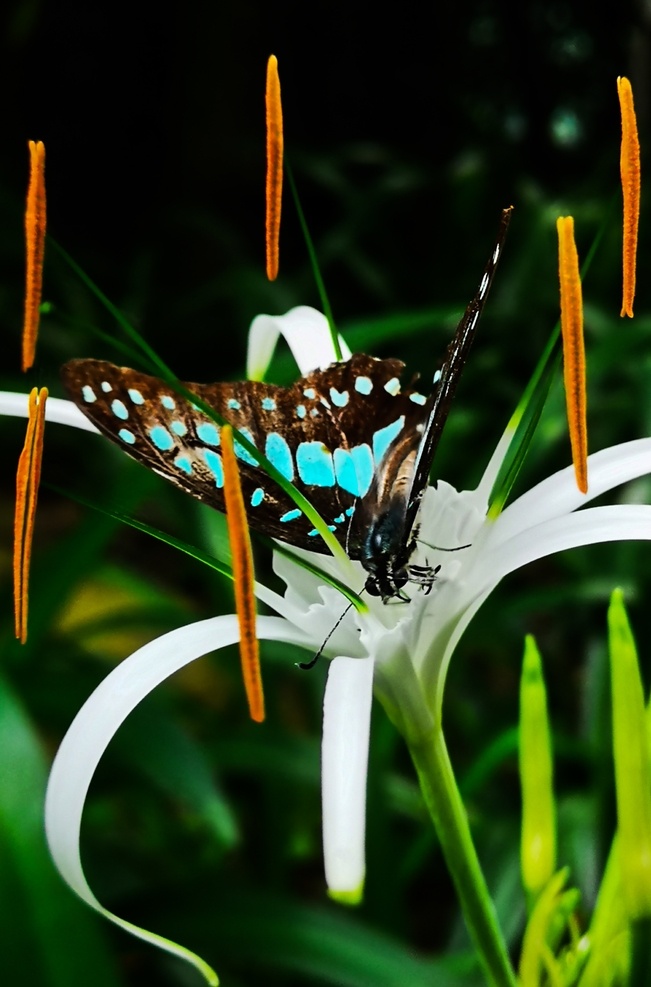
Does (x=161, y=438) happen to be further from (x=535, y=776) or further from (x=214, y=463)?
(x=535, y=776)

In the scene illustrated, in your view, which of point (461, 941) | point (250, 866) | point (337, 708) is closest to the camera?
point (337, 708)

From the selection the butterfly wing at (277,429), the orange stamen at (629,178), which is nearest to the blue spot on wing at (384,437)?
the butterfly wing at (277,429)

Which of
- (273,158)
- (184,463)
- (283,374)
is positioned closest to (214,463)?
(184,463)

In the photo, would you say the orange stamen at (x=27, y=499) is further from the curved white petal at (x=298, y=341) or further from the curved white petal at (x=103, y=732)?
the curved white petal at (x=298, y=341)

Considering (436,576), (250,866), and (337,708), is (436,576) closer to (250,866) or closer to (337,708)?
(337,708)

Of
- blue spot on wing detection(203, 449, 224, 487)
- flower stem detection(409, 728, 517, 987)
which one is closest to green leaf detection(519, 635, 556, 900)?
flower stem detection(409, 728, 517, 987)

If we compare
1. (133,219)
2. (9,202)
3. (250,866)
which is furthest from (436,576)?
(133,219)

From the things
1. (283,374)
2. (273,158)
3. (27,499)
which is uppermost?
(283,374)
